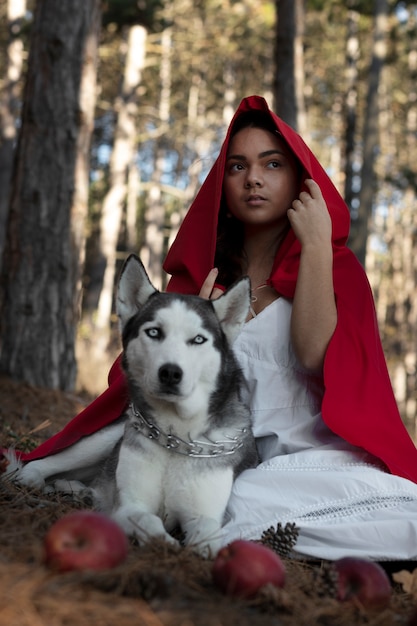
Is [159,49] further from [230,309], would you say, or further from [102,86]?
[230,309]

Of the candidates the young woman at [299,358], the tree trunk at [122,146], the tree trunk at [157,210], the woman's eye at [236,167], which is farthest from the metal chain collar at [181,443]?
the tree trunk at [157,210]

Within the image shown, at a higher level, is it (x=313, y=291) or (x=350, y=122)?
(x=350, y=122)

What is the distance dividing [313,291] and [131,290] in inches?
36.5

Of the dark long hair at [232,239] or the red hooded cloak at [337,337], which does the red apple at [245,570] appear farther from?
the dark long hair at [232,239]

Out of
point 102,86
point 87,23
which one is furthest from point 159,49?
point 87,23

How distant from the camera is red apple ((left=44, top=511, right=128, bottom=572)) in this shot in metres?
2.16

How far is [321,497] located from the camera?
3469 mm

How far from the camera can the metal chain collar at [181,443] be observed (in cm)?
324

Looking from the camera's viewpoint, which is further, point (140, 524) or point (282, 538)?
point (282, 538)

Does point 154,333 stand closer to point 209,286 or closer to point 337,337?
point 209,286

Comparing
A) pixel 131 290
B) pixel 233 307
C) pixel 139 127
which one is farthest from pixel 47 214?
pixel 139 127

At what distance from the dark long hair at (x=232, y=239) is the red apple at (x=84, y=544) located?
2.25 meters

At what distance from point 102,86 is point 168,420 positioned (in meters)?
29.0

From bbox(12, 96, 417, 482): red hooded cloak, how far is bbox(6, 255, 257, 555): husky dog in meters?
0.54
